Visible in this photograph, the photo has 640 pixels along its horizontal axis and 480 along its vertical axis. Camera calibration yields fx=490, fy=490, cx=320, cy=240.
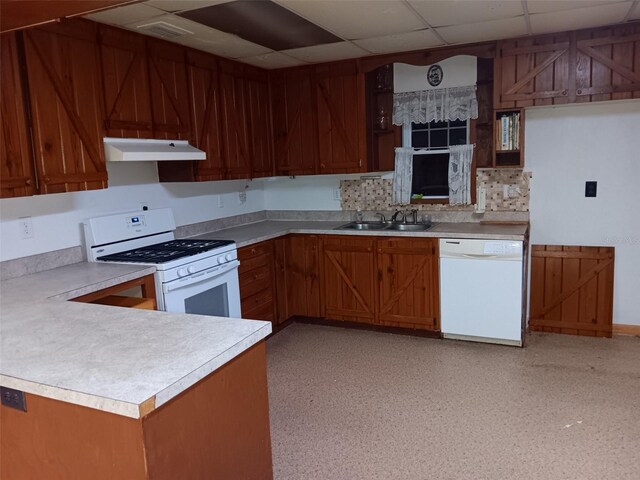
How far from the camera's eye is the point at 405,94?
449cm

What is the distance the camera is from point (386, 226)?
15.1 feet

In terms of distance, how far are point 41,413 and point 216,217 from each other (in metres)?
3.16

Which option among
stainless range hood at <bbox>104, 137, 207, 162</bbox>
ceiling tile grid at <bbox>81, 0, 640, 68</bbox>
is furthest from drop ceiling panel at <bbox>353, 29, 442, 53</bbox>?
stainless range hood at <bbox>104, 137, 207, 162</bbox>

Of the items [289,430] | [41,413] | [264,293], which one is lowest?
[289,430]

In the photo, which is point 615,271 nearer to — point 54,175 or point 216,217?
point 216,217

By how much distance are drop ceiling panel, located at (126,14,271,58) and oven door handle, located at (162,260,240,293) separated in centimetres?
158

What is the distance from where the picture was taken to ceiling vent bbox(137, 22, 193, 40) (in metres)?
3.08

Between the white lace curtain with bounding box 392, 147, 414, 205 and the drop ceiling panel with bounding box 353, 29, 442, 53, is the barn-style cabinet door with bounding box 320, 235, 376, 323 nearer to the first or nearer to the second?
the white lace curtain with bounding box 392, 147, 414, 205

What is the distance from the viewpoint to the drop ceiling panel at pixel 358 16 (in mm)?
2852

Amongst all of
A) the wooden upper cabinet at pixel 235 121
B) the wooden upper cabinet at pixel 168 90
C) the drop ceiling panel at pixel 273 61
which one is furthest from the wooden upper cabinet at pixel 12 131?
the drop ceiling panel at pixel 273 61

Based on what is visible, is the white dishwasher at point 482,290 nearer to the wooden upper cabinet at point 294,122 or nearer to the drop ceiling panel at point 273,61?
the wooden upper cabinet at point 294,122

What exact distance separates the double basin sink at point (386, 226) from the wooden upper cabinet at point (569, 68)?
119 centimetres

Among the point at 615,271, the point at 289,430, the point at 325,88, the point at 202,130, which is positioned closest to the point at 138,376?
the point at 289,430

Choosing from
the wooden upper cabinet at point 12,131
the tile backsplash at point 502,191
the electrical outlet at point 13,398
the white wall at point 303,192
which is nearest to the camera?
the electrical outlet at point 13,398
